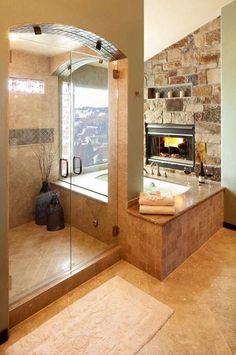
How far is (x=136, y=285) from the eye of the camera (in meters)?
2.64

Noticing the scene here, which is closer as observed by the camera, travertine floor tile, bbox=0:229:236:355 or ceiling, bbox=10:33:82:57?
travertine floor tile, bbox=0:229:236:355

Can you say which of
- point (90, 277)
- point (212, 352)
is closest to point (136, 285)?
point (90, 277)

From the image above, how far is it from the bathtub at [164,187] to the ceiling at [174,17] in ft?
6.98

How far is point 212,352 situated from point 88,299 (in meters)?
1.07

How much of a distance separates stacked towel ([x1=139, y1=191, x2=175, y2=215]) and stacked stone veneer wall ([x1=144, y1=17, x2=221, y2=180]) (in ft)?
5.17

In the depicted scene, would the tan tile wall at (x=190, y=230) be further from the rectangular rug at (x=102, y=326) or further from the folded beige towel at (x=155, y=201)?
the rectangular rug at (x=102, y=326)

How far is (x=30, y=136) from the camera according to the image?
384 centimetres

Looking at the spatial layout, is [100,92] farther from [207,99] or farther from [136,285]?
[136,285]

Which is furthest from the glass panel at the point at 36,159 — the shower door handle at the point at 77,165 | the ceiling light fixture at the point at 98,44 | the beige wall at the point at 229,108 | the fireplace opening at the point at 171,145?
the beige wall at the point at 229,108

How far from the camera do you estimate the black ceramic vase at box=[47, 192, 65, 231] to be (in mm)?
3682

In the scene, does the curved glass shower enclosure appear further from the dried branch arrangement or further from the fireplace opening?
the fireplace opening

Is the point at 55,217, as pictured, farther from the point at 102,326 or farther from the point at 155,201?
the point at 102,326

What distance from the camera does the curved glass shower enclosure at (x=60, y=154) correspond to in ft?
10.4

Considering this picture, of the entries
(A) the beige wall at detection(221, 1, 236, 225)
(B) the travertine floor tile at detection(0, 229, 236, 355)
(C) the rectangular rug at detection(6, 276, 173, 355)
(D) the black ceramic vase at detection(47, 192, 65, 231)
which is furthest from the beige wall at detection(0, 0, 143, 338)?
(A) the beige wall at detection(221, 1, 236, 225)
